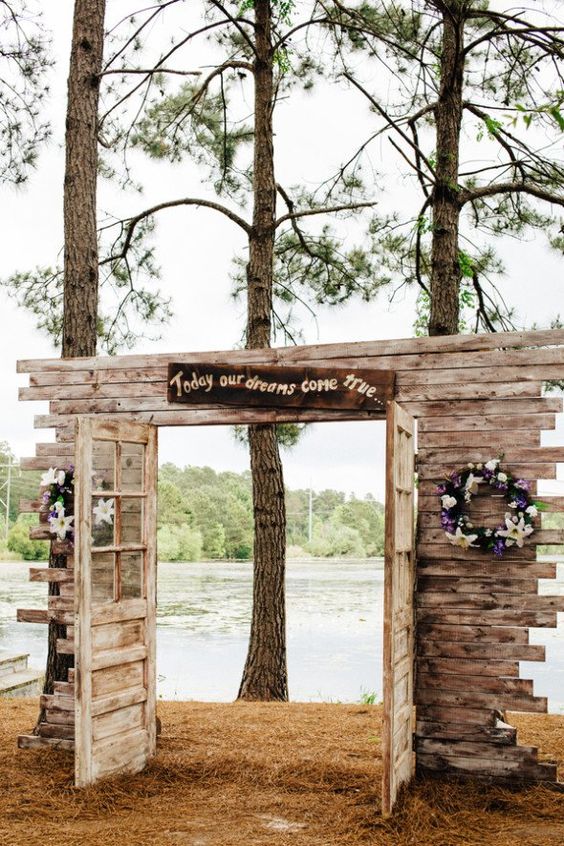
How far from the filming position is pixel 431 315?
24.5ft

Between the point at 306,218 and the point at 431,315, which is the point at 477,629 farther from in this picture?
the point at 306,218

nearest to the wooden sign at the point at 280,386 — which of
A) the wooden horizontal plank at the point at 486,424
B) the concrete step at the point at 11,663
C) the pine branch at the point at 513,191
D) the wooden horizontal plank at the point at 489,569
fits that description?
the wooden horizontal plank at the point at 486,424

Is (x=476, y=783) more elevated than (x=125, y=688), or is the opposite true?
(x=125, y=688)

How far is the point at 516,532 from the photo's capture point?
488 cm

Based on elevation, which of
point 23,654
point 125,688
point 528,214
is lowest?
point 23,654

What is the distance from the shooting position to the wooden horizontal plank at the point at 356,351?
502cm

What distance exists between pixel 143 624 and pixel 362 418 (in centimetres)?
177

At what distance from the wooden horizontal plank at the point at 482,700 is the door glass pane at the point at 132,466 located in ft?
6.51

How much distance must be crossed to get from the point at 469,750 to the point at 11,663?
256 inches

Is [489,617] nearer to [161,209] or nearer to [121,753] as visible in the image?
[121,753]

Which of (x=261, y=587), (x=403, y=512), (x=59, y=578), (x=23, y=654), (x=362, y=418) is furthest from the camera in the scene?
(x=23, y=654)

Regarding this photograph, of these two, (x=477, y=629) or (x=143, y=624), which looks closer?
(x=477, y=629)

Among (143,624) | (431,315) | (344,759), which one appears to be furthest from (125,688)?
(431,315)

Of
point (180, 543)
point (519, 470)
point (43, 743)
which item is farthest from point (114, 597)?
point (180, 543)
